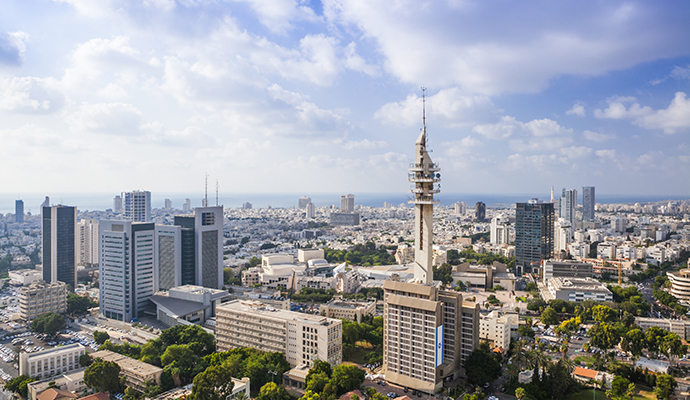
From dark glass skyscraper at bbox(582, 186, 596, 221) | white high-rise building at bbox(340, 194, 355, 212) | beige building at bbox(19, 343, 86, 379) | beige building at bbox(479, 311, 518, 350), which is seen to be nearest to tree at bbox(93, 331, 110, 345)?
beige building at bbox(19, 343, 86, 379)

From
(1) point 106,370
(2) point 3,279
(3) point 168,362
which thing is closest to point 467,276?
(3) point 168,362

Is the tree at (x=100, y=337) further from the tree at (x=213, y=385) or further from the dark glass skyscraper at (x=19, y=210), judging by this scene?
the dark glass skyscraper at (x=19, y=210)

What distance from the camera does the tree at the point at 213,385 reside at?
38.0ft

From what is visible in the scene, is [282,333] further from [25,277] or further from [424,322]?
[25,277]

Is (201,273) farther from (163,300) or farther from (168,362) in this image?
(168,362)

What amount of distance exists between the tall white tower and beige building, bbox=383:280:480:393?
38.0 inches

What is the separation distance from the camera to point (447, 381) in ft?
45.4

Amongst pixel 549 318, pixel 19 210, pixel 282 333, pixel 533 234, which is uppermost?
pixel 19 210

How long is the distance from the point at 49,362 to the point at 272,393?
26.8ft

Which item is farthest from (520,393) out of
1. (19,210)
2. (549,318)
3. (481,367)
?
(19,210)

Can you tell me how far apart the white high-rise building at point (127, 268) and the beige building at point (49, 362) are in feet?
19.3

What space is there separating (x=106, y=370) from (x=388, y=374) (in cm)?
848

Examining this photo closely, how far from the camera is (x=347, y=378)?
12.7 meters

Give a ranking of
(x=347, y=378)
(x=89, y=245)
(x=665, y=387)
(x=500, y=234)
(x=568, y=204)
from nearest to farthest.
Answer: (x=665, y=387) → (x=347, y=378) → (x=89, y=245) → (x=500, y=234) → (x=568, y=204)
